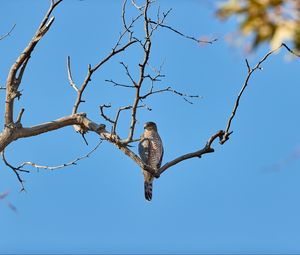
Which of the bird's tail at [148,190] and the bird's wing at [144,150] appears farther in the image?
the bird's wing at [144,150]

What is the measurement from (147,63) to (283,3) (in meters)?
3.03

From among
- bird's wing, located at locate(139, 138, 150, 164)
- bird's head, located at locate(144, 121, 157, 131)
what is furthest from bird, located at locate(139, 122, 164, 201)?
bird's head, located at locate(144, 121, 157, 131)

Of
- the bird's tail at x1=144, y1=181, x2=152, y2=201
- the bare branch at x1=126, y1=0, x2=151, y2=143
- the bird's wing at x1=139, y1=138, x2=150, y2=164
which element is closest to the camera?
the bare branch at x1=126, y1=0, x2=151, y2=143

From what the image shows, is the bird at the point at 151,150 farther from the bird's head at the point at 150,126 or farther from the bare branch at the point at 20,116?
the bare branch at the point at 20,116

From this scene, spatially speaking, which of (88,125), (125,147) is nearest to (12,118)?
(88,125)

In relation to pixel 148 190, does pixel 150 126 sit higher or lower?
higher

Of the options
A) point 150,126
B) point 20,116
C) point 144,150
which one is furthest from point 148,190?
point 20,116

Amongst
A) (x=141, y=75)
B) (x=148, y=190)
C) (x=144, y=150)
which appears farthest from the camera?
(x=144, y=150)

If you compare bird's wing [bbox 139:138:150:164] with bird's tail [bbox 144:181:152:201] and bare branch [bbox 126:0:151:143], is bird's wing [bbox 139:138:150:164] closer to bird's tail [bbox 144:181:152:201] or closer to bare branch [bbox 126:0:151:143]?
bird's tail [bbox 144:181:152:201]

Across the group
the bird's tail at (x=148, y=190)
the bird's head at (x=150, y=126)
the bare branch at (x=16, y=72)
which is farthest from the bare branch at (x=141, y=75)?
the bird's head at (x=150, y=126)

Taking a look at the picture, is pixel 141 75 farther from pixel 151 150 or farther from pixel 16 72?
pixel 151 150

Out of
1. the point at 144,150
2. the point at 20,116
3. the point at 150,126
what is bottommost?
the point at 20,116

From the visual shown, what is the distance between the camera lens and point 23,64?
5.19 m

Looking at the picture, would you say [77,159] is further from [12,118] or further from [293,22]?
[293,22]
